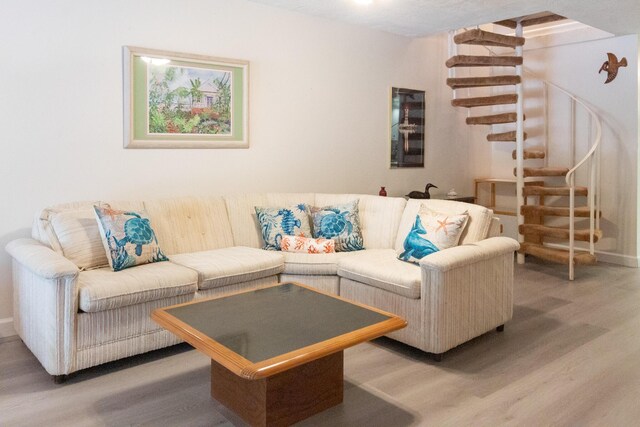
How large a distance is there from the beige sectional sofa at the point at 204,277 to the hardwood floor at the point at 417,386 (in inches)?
4.8

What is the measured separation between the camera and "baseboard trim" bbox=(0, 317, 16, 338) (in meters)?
3.38

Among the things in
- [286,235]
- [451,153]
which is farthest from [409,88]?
[286,235]

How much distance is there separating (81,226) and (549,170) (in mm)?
4577

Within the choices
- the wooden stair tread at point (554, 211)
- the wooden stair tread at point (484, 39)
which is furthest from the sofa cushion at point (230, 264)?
the wooden stair tread at point (554, 211)

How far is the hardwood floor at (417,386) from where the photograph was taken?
93.4 inches

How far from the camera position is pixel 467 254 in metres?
3.14

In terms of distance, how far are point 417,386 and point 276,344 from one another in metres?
0.97

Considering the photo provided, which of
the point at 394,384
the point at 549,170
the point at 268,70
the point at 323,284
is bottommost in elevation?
the point at 394,384

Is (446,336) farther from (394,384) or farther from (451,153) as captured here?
(451,153)

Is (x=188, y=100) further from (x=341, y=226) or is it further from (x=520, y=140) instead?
(x=520, y=140)

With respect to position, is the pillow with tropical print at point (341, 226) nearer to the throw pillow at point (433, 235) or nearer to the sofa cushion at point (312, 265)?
the sofa cushion at point (312, 265)

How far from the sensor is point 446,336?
3049mm

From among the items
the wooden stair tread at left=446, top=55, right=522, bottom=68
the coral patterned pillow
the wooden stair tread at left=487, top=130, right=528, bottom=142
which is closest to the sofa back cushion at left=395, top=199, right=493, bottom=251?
the coral patterned pillow

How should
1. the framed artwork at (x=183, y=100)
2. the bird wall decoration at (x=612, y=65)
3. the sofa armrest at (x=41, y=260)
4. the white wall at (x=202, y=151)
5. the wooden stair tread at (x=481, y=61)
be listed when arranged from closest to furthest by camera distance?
the sofa armrest at (x=41, y=260) < the white wall at (x=202, y=151) < the framed artwork at (x=183, y=100) < the wooden stair tread at (x=481, y=61) < the bird wall decoration at (x=612, y=65)
